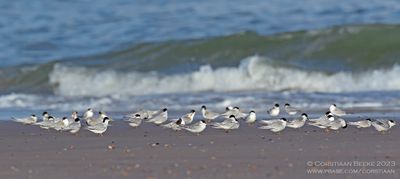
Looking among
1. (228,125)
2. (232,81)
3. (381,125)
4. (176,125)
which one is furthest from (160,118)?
(232,81)

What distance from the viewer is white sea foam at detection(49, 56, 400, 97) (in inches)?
764

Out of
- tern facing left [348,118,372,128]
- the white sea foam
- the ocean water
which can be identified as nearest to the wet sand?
tern facing left [348,118,372,128]

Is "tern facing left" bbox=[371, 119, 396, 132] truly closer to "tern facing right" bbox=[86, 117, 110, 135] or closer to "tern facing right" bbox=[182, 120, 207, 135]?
"tern facing right" bbox=[182, 120, 207, 135]

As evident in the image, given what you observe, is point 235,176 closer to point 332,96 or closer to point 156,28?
point 332,96

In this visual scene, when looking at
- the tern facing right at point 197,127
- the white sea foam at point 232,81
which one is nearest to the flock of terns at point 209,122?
the tern facing right at point 197,127

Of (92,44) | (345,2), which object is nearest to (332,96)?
(92,44)

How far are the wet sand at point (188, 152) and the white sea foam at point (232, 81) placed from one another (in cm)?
656

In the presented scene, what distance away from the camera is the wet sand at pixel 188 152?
903cm

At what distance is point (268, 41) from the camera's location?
24125mm

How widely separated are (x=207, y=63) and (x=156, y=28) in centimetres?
429

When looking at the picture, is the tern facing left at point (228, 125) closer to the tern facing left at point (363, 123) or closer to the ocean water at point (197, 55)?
the tern facing left at point (363, 123)

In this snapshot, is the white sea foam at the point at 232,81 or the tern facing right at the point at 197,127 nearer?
the tern facing right at the point at 197,127

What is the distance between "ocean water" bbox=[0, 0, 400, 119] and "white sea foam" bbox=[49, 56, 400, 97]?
1.0 inches

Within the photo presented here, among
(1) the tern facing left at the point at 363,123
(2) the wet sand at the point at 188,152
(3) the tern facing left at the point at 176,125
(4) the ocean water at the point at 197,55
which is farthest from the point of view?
(4) the ocean water at the point at 197,55
